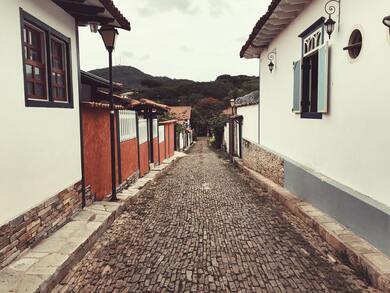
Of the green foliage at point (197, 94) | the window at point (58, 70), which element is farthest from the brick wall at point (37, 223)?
the green foliage at point (197, 94)

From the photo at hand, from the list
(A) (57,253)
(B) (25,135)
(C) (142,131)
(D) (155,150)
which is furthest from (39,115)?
(D) (155,150)

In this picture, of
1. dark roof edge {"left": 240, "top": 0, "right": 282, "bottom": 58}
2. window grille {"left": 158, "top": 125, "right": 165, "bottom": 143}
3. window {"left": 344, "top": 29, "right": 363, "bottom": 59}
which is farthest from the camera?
window grille {"left": 158, "top": 125, "right": 165, "bottom": 143}

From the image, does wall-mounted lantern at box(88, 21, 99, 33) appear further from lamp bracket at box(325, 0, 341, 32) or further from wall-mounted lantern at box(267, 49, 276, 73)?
wall-mounted lantern at box(267, 49, 276, 73)

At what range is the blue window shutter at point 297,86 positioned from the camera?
7.50 meters

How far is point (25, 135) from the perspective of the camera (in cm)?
441

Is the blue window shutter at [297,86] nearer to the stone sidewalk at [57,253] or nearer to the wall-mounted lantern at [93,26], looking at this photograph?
the wall-mounted lantern at [93,26]

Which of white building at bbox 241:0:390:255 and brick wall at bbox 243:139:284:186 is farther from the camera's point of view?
brick wall at bbox 243:139:284:186

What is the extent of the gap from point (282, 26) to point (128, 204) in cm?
609

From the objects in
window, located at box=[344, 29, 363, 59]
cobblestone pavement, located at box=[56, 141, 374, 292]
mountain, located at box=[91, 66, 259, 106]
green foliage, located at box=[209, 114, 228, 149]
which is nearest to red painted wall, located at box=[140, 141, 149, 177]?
cobblestone pavement, located at box=[56, 141, 374, 292]

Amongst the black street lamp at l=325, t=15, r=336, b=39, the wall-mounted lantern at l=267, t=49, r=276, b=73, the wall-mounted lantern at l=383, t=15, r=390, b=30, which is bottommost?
the wall-mounted lantern at l=383, t=15, r=390, b=30

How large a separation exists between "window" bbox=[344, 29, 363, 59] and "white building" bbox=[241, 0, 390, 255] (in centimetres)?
1

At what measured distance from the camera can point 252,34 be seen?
9.98m

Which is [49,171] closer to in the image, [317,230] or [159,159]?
[317,230]

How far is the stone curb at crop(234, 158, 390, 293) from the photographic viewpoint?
369 cm
